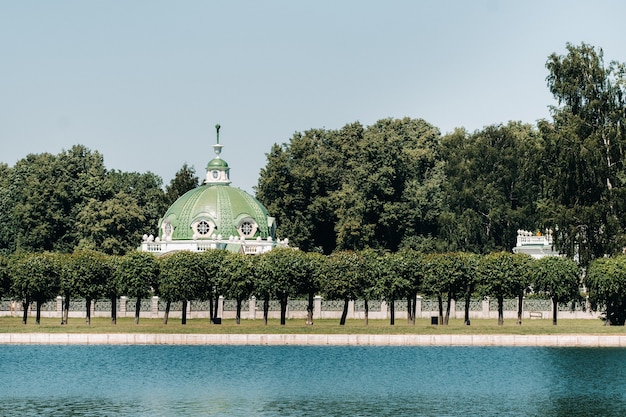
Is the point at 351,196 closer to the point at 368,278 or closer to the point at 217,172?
the point at 217,172

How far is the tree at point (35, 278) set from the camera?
99250 millimetres

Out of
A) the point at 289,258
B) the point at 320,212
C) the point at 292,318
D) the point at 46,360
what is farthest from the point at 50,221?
the point at 46,360

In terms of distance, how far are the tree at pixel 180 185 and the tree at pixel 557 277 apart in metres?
59.0

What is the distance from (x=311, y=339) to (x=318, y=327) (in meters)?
9.32

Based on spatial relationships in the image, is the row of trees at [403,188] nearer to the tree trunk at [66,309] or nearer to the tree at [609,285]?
the tree at [609,285]

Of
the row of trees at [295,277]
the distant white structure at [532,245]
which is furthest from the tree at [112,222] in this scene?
the distant white structure at [532,245]

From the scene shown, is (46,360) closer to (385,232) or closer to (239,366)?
(239,366)

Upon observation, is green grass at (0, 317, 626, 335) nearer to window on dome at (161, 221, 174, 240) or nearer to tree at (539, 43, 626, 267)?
tree at (539, 43, 626, 267)

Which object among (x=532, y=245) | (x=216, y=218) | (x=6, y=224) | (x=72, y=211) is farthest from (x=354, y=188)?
(x=6, y=224)

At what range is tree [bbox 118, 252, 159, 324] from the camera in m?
101

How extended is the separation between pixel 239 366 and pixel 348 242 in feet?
184

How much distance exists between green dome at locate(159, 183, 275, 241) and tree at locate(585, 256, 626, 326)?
4112 centimetres

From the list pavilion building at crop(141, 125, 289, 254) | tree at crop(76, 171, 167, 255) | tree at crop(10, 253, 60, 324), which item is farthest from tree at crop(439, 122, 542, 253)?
tree at crop(10, 253, 60, 324)

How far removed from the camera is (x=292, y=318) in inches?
4414
